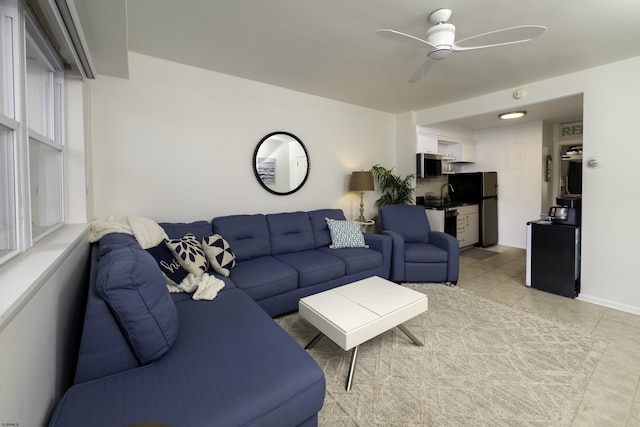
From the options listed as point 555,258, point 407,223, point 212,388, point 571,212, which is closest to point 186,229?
point 212,388

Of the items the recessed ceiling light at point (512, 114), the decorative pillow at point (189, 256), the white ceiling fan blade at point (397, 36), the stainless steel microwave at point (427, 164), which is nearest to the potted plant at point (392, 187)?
the stainless steel microwave at point (427, 164)

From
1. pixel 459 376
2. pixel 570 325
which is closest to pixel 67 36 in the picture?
pixel 459 376

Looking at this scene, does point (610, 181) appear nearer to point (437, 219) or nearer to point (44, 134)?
point (437, 219)

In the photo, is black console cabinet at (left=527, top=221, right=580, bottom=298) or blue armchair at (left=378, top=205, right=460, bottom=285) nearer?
black console cabinet at (left=527, top=221, right=580, bottom=298)

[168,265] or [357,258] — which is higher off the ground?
[168,265]

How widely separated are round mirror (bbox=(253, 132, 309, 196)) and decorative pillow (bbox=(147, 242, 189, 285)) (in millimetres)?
1439

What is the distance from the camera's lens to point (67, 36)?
1.57 metres

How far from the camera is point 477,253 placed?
4906 mm

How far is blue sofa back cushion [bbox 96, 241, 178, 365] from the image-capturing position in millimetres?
1149

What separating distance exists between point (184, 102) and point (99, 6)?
1305 mm

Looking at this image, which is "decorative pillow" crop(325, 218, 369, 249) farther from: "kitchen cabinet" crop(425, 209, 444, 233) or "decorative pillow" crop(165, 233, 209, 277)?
"kitchen cabinet" crop(425, 209, 444, 233)

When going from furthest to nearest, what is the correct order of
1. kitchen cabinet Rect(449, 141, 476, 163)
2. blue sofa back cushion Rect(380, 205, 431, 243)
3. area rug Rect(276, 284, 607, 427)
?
kitchen cabinet Rect(449, 141, 476, 163) < blue sofa back cushion Rect(380, 205, 431, 243) < area rug Rect(276, 284, 607, 427)

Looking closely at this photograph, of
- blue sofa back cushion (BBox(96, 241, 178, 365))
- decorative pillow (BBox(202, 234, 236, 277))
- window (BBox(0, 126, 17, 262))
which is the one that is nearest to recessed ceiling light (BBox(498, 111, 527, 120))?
decorative pillow (BBox(202, 234, 236, 277))

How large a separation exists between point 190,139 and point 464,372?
308 centimetres
